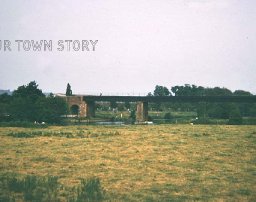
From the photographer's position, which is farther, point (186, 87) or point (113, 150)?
point (186, 87)

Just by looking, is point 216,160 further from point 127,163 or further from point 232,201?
point 232,201

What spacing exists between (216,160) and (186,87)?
167558 millimetres

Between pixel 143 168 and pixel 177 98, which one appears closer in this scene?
pixel 143 168

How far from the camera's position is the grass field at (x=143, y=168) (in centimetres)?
1464

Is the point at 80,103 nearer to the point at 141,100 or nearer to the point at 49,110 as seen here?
the point at 141,100

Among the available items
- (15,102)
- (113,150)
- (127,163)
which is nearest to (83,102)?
(15,102)

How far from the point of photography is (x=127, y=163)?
71.2 feet

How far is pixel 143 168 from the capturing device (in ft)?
66.2

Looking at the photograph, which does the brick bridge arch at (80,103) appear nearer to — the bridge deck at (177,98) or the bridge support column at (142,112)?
the bridge deck at (177,98)

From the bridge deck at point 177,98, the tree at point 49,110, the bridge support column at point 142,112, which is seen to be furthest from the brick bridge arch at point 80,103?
the tree at point 49,110

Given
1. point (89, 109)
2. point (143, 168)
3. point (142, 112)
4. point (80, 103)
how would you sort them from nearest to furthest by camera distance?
point (143, 168) → point (142, 112) → point (80, 103) → point (89, 109)

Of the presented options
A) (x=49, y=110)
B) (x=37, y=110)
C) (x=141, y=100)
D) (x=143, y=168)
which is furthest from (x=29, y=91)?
(x=143, y=168)

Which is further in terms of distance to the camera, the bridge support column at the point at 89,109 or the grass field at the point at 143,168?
the bridge support column at the point at 89,109

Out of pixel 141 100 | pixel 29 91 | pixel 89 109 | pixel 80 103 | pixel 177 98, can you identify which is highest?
pixel 29 91
